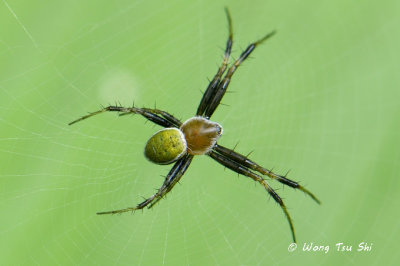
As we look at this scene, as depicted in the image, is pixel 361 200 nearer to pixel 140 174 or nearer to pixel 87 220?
pixel 140 174

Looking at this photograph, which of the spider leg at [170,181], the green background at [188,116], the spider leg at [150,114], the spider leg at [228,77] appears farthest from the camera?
the spider leg at [228,77]

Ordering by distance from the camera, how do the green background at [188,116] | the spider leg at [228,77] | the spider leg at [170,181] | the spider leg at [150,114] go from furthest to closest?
the spider leg at [228,77], the spider leg at [170,181], the spider leg at [150,114], the green background at [188,116]

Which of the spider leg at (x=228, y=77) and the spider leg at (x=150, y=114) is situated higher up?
the spider leg at (x=228, y=77)

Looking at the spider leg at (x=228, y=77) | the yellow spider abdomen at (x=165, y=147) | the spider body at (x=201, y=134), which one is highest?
the spider leg at (x=228, y=77)

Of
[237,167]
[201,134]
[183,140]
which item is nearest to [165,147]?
[183,140]

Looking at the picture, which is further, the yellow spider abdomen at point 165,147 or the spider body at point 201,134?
the spider body at point 201,134

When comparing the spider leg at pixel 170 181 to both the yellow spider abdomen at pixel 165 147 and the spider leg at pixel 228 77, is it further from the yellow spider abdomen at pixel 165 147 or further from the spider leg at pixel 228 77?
the spider leg at pixel 228 77

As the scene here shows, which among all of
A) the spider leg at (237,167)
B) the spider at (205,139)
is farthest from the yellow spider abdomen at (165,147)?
the spider leg at (237,167)
